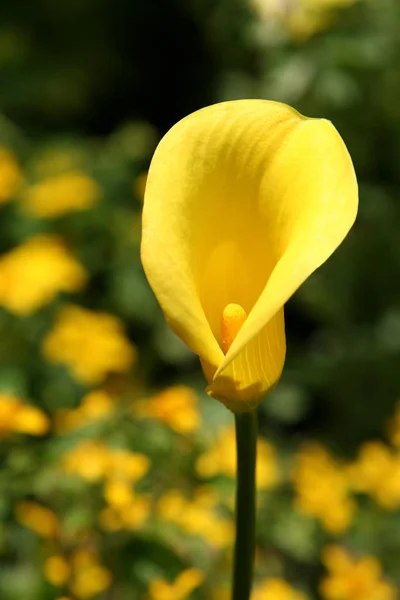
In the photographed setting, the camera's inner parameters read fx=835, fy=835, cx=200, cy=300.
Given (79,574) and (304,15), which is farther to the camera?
(304,15)

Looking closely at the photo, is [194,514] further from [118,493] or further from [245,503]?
[245,503]

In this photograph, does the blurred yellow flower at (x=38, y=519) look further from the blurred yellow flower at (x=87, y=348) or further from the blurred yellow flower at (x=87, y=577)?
the blurred yellow flower at (x=87, y=348)

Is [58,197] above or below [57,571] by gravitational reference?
below

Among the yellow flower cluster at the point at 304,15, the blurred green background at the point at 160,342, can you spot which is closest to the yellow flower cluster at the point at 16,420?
the blurred green background at the point at 160,342

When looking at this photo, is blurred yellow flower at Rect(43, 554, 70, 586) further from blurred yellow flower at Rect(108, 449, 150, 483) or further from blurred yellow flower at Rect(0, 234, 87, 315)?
blurred yellow flower at Rect(0, 234, 87, 315)

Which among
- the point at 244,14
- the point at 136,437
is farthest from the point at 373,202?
the point at 136,437

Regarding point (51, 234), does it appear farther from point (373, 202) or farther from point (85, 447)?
point (85, 447)

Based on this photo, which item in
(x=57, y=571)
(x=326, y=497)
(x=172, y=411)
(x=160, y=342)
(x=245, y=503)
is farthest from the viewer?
(x=160, y=342)

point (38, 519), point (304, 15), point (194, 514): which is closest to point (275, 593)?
point (194, 514)
